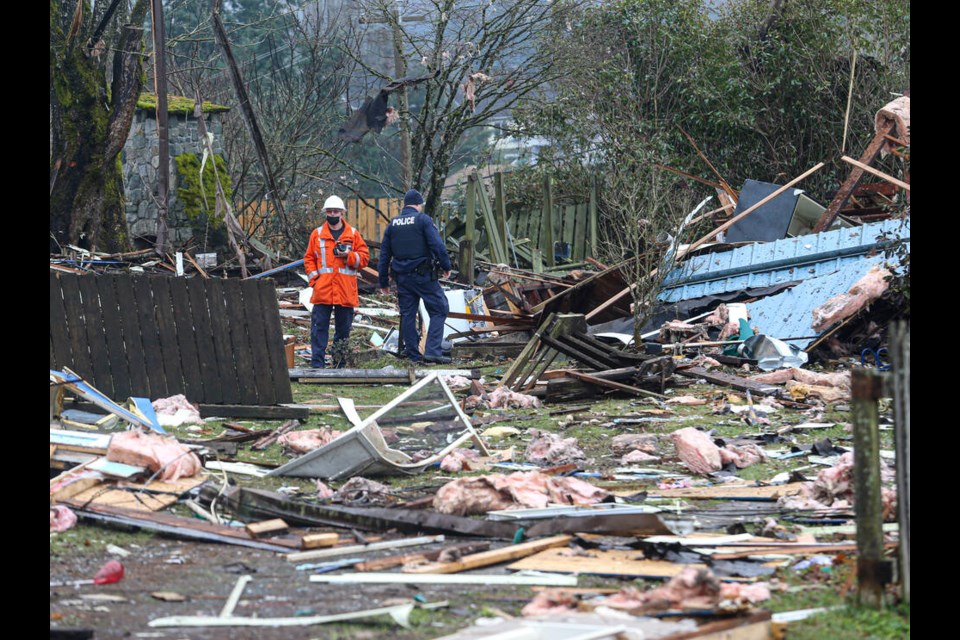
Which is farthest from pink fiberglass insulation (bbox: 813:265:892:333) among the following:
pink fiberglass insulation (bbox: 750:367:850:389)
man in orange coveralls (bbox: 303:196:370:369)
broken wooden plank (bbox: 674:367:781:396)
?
man in orange coveralls (bbox: 303:196:370:369)

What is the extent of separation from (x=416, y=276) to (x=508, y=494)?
7.31 meters

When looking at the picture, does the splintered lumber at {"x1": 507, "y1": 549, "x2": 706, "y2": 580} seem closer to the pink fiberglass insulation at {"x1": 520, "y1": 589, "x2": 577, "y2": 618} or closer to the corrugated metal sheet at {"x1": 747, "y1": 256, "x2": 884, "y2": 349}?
the pink fiberglass insulation at {"x1": 520, "y1": 589, "x2": 577, "y2": 618}

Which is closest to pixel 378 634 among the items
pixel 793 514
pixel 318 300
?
pixel 793 514

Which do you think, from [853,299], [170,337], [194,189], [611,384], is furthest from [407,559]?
[194,189]

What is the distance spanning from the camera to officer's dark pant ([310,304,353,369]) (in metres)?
12.0

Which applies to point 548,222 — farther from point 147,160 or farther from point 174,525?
point 174,525

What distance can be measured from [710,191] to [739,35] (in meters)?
3.40

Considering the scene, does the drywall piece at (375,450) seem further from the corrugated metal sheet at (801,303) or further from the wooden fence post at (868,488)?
the corrugated metal sheet at (801,303)

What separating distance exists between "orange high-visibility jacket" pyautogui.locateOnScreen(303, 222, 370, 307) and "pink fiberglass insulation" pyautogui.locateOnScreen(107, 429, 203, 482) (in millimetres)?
5799

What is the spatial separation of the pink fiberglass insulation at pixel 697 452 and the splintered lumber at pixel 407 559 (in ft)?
8.08

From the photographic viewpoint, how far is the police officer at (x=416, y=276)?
12.7 m

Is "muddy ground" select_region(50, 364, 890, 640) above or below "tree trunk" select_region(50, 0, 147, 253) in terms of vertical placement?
below

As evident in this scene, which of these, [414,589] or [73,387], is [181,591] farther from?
[73,387]

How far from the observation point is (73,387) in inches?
286
